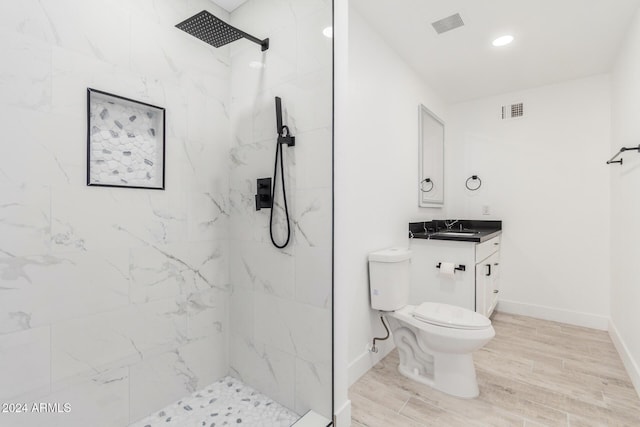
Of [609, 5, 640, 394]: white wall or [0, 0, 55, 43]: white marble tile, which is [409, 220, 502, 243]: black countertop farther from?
[0, 0, 55, 43]: white marble tile

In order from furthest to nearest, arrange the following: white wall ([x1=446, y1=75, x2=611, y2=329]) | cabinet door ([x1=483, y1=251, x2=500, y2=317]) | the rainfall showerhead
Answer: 1. white wall ([x1=446, y1=75, x2=611, y2=329])
2. cabinet door ([x1=483, y1=251, x2=500, y2=317])
3. the rainfall showerhead

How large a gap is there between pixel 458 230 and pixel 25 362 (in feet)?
11.8

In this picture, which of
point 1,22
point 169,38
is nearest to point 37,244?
point 1,22

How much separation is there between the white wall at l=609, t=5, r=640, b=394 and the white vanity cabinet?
894mm

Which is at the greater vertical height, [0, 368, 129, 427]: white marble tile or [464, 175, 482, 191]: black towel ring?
[464, 175, 482, 191]: black towel ring

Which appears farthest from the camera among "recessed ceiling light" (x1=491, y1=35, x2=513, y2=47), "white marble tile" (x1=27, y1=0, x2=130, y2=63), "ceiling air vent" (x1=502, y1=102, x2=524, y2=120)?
"ceiling air vent" (x1=502, y1=102, x2=524, y2=120)

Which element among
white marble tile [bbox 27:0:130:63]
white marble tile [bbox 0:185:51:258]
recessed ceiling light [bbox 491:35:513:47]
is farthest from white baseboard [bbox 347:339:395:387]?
recessed ceiling light [bbox 491:35:513:47]

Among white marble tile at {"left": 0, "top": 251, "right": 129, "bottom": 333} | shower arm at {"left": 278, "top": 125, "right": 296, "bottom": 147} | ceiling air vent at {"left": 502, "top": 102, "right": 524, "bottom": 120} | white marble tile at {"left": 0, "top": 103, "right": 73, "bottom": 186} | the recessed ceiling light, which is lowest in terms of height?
white marble tile at {"left": 0, "top": 251, "right": 129, "bottom": 333}

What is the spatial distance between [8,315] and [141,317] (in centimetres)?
50

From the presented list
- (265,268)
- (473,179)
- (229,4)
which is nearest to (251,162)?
(265,268)

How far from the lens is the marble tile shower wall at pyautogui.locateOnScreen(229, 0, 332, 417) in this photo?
4.89 feet

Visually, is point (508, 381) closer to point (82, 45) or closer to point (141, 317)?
point (141, 317)

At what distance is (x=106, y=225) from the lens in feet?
4.68

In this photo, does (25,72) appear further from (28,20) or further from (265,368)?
(265,368)
